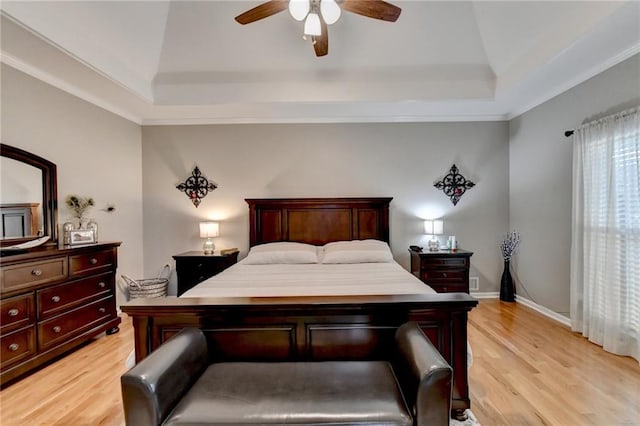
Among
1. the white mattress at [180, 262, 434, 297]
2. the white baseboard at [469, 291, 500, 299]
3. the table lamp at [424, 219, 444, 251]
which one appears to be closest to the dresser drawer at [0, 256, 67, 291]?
the white mattress at [180, 262, 434, 297]

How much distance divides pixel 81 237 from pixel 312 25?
299 cm

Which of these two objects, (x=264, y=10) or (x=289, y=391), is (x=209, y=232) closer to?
(x=264, y=10)

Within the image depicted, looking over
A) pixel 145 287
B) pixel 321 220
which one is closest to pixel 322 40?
pixel 321 220

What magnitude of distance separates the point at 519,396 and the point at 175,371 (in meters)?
2.18

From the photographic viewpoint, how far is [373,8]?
86.2 inches

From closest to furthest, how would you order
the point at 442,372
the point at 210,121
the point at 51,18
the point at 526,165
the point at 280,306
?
the point at 442,372 → the point at 280,306 → the point at 51,18 → the point at 526,165 → the point at 210,121

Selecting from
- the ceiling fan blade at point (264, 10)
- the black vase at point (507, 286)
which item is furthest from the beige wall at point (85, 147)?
the black vase at point (507, 286)

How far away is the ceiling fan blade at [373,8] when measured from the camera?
2129 mm

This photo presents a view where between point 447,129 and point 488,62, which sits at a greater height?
point 488,62

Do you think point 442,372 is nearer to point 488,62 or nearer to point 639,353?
point 639,353

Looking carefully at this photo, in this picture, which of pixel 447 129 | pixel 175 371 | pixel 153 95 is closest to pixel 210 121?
pixel 153 95

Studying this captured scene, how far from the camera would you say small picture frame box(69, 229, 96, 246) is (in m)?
3.09

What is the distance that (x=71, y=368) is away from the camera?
2.62 metres

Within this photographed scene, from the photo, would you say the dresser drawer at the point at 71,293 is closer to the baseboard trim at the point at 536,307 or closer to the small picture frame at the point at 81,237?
the small picture frame at the point at 81,237
